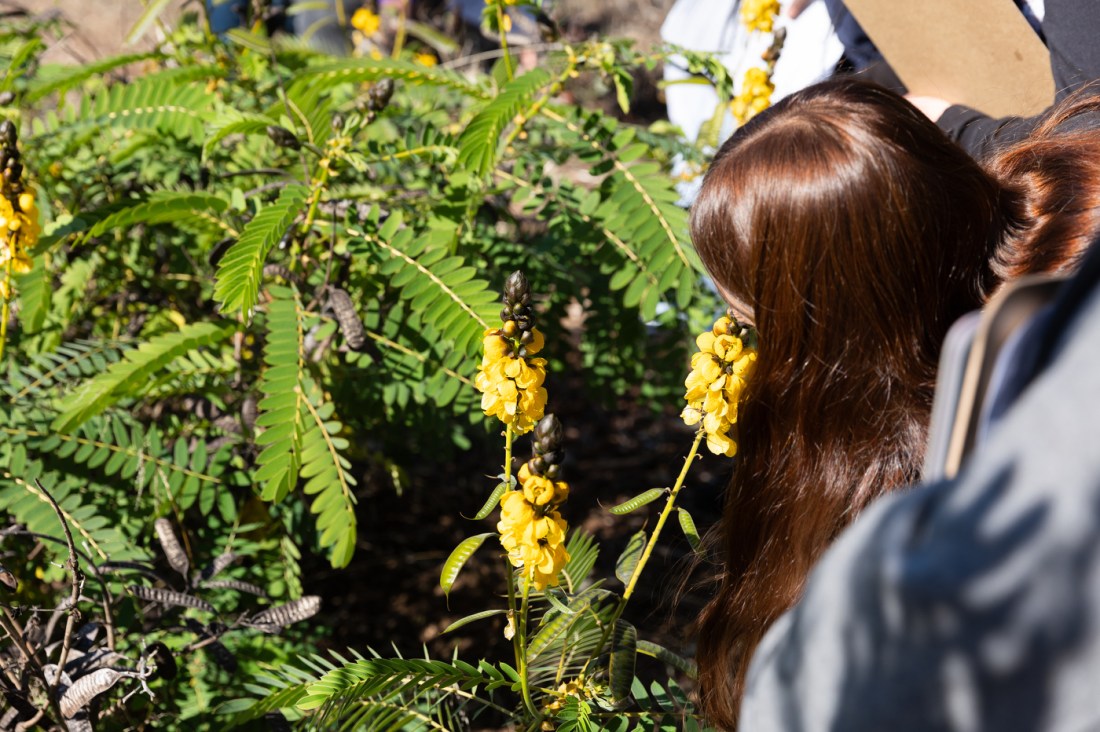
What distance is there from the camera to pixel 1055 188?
57.1 inches

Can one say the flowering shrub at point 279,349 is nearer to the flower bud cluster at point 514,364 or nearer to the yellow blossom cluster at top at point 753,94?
the flower bud cluster at point 514,364

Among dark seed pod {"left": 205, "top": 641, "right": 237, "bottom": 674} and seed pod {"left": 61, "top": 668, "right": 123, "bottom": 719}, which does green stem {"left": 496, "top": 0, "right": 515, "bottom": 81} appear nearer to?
dark seed pod {"left": 205, "top": 641, "right": 237, "bottom": 674}

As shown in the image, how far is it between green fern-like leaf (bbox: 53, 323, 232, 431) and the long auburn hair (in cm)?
109

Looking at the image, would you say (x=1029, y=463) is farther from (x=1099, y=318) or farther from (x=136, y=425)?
(x=136, y=425)

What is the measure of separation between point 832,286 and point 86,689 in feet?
3.99

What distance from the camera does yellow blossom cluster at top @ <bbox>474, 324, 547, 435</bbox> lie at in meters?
1.19

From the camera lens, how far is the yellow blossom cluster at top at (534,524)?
3.71 feet

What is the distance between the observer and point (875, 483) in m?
1.37

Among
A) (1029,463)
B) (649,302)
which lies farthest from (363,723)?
(649,302)

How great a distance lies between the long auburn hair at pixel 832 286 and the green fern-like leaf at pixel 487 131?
583mm

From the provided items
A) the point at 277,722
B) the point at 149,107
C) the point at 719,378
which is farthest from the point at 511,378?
the point at 149,107

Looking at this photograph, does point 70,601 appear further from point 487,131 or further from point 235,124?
point 487,131

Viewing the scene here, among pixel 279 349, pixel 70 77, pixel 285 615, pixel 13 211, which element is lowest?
pixel 285 615

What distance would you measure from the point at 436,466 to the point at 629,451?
35.4 inches
